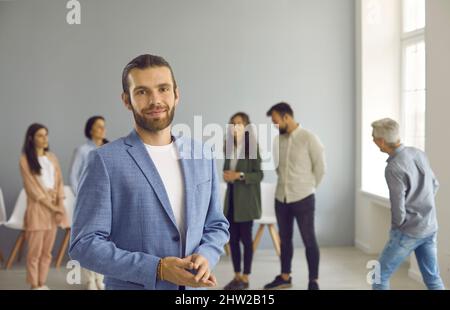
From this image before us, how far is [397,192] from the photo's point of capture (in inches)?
84.4

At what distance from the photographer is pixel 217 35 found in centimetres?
184

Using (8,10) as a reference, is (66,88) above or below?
below

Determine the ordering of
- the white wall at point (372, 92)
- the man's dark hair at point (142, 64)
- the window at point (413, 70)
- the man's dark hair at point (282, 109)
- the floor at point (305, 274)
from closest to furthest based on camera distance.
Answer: the man's dark hair at point (142, 64), the white wall at point (372, 92), the window at point (413, 70), the floor at point (305, 274), the man's dark hair at point (282, 109)

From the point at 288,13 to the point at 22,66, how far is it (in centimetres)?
83

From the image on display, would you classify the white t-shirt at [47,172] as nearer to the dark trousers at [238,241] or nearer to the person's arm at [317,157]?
the dark trousers at [238,241]

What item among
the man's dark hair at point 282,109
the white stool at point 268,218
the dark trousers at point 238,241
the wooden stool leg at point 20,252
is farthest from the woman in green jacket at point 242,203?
the wooden stool leg at point 20,252

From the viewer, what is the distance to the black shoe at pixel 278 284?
2879 millimetres

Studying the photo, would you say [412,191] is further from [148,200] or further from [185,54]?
[148,200]

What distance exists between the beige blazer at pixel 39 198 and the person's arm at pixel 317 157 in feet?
4.36

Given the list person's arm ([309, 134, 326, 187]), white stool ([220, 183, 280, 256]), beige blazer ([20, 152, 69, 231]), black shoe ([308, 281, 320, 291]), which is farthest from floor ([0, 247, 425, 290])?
person's arm ([309, 134, 326, 187])
